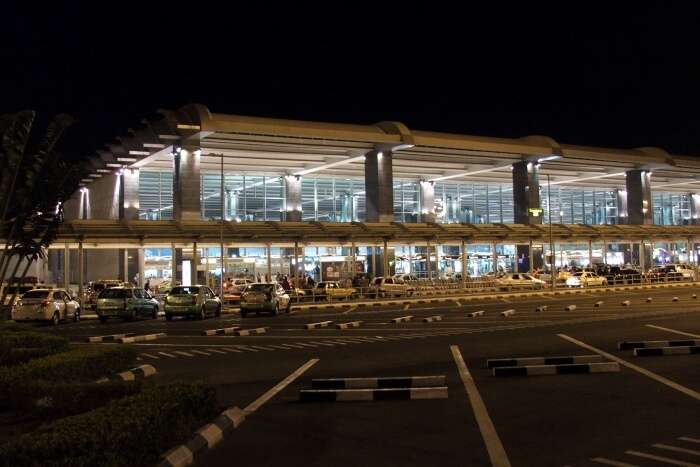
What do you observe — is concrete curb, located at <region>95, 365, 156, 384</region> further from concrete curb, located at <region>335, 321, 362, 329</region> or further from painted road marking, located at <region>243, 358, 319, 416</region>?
concrete curb, located at <region>335, 321, 362, 329</region>

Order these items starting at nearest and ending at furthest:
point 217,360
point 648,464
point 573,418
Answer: point 648,464 < point 573,418 < point 217,360

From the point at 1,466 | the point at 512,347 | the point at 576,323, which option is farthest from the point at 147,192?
the point at 1,466

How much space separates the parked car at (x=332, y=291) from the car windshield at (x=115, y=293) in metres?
13.7

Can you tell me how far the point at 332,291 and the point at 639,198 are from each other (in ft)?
120

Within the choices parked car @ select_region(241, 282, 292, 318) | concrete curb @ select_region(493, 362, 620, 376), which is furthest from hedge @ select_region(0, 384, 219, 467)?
parked car @ select_region(241, 282, 292, 318)

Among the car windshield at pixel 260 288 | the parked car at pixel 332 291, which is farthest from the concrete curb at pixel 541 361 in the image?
the parked car at pixel 332 291

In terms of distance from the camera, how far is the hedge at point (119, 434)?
603 cm

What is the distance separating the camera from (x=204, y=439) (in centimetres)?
809

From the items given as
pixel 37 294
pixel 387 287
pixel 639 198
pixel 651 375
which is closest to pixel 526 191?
pixel 639 198

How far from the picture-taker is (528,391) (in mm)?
11656

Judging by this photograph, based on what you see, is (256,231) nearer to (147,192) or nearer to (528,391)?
(147,192)

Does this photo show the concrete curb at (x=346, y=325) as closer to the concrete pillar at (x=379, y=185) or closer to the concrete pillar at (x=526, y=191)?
the concrete pillar at (x=379, y=185)

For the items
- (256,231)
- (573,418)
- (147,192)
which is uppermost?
(147,192)

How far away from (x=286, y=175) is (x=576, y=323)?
3791 centimetres
